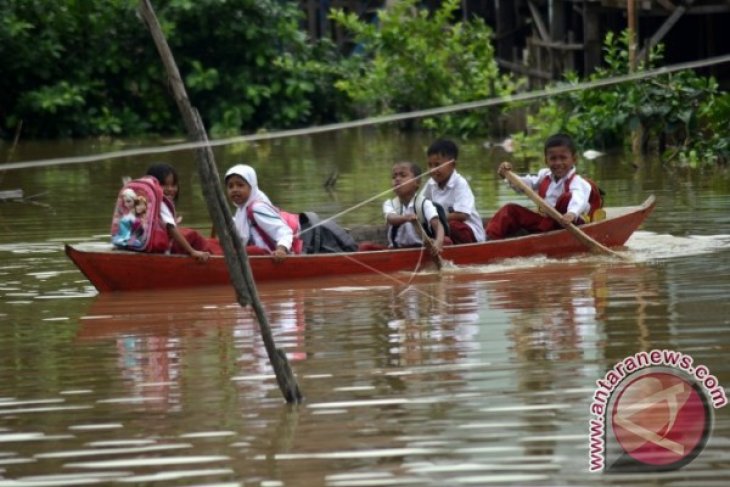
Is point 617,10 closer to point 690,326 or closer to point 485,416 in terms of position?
point 690,326

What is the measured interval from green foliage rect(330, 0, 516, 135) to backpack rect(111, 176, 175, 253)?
13346 millimetres

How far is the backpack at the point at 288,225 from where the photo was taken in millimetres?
10602

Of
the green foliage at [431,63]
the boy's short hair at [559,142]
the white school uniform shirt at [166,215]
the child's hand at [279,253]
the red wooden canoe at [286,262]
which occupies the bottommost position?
the red wooden canoe at [286,262]

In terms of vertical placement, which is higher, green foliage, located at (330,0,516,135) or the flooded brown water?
green foliage, located at (330,0,516,135)

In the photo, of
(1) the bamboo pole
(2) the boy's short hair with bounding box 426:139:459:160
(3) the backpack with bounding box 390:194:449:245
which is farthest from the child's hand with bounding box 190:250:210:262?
(1) the bamboo pole

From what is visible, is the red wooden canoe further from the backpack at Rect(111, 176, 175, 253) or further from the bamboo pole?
the bamboo pole

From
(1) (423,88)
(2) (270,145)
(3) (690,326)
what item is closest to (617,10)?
(1) (423,88)

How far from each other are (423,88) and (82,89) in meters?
5.36

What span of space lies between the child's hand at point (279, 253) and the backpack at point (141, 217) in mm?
663

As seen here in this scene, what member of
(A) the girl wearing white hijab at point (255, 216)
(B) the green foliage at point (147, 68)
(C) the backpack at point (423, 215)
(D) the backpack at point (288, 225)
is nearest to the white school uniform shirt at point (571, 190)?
(C) the backpack at point (423, 215)

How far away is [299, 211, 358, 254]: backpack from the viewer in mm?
11180

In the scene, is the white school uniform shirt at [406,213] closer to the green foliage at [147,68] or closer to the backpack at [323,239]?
the backpack at [323,239]

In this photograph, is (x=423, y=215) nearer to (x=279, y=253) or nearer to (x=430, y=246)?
(x=430, y=246)

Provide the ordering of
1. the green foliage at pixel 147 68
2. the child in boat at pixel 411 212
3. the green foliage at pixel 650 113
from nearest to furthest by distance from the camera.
A: the child in boat at pixel 411 212 < the green foliage at pixel 650 113 < the green foliage at pixel 147 68
